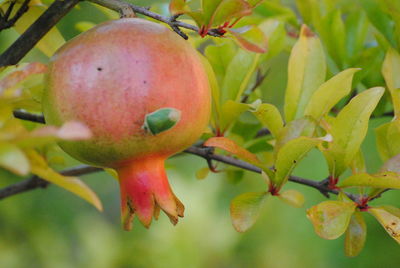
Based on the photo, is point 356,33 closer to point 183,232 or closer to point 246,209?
point 246,209

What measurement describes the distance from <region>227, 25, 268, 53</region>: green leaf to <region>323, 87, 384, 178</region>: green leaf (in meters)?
0.20

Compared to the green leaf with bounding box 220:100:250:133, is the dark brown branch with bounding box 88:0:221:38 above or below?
above

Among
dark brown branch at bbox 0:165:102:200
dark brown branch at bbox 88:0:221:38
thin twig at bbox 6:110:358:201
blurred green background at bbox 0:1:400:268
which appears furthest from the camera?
blurred green background at bbox 0:1:400:268

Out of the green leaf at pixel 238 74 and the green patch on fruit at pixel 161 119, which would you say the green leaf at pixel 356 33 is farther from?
the green patch on fruit at pixel 161 119

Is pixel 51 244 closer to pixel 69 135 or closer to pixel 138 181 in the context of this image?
pixel 138 181

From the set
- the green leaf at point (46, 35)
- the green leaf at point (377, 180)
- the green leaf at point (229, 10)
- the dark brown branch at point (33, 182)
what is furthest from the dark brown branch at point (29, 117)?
the green leaf at point (377, 180)

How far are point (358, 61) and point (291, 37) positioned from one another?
239 mm

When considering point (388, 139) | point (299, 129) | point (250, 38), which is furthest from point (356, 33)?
point (250, 38)

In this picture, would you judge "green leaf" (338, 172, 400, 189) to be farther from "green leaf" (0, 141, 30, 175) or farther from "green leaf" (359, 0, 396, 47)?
"green leaf" (0, 141, 30, 175)

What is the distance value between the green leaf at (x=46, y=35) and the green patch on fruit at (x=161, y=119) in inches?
14.7

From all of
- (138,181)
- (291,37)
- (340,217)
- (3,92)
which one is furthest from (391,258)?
(3,92)

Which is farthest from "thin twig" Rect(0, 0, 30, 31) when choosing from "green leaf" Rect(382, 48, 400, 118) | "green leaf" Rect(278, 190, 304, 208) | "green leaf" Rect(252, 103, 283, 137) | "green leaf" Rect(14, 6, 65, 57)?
"green leaf" Rect(382, 48, 400, 118)

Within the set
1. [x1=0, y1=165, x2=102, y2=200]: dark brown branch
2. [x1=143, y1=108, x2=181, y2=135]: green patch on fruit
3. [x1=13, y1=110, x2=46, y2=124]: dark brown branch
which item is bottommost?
[x1=0, y1=165, x2=102, y2=200]: dark brown branch

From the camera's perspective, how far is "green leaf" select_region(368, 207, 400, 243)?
3.06 ft
